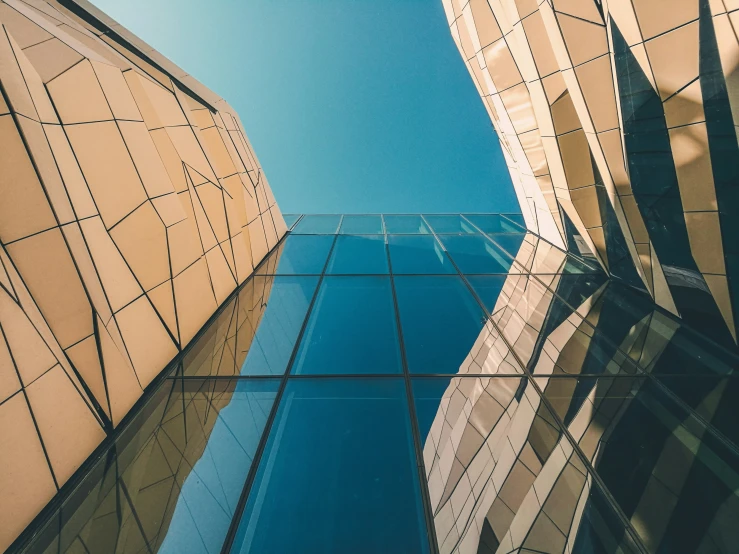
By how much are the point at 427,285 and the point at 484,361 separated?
142 inches

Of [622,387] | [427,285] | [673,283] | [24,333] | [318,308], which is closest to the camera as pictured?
[24,333]

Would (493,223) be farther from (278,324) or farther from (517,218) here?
(278,324)

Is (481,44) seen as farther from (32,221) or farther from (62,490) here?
(62,490)

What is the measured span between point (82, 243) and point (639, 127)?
30.0ft

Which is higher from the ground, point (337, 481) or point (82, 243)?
point (82, 243)

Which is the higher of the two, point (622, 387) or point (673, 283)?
point (673, 283)

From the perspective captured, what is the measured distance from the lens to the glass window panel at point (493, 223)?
51.8 ft

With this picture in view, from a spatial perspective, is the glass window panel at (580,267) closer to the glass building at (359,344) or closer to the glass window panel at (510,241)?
the glass building at (359,344)

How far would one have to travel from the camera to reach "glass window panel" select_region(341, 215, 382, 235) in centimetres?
1541

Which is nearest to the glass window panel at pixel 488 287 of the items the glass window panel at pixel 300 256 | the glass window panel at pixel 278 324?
the glass window panel at pixel 278 324

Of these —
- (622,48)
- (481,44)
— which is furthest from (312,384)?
(481,44)

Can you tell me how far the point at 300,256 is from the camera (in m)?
12.1

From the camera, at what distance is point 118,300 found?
506 centimetres

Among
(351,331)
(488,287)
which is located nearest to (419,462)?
(351,331)
